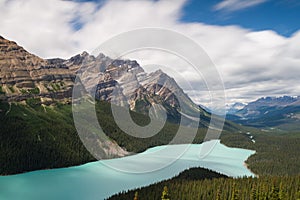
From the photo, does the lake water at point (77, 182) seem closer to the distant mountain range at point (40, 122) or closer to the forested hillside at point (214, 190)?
the forested hillside at point (214, 190)

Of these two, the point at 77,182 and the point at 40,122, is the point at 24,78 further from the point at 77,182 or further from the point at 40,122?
the point at 77,182

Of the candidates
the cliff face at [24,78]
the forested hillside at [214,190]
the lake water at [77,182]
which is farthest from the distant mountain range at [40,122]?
the forested hillside at [214,190]

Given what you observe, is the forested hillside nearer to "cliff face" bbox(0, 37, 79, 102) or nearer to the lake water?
the lake water

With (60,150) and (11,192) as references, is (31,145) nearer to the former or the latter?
(60,150)

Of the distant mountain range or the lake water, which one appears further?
the distant mountain range

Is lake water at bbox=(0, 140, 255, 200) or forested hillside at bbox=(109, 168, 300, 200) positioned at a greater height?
forested hillside at bbox=(109, 168, 300, 200)

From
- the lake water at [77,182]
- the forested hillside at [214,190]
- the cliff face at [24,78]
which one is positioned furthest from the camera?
the cliff face at [24,78]

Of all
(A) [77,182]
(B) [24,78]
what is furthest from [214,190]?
(B) [24,78]

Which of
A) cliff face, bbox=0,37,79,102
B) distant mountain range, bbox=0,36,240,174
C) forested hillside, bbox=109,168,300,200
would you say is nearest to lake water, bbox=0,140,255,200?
forested hillside, bbox=109,168,300,200

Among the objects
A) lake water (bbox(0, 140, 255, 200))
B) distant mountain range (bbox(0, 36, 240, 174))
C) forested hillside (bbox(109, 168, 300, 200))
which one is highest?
distant mountain range (bbox(0, 36, 240, 174))

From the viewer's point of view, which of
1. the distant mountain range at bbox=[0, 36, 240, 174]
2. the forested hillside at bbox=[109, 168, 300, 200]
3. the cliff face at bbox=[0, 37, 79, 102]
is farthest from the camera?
the cliff face at bbox=[0, 37, 79, 102]

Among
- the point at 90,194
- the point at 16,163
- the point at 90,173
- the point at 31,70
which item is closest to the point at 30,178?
the point at 16,163
